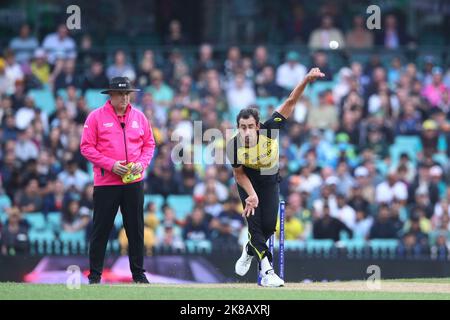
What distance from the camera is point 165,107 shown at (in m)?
23.6

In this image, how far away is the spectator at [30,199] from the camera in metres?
21.6

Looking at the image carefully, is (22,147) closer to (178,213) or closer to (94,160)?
(178,213)

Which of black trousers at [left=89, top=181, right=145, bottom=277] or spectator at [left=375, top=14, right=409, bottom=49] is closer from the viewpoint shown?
black trousers at [left=89, top=181, right=145, bottom=277]

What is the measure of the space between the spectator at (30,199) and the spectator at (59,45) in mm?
3953

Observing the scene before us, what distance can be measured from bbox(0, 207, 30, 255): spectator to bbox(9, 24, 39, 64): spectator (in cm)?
485

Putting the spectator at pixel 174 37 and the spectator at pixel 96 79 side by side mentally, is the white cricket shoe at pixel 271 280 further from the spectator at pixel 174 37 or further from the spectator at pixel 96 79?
the spectator at pixel 174 37

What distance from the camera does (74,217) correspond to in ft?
69.3

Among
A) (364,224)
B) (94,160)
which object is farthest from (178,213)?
(94,160)

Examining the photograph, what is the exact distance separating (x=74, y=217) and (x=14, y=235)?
130 centimetres

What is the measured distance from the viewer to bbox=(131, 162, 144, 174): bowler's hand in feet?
45.5

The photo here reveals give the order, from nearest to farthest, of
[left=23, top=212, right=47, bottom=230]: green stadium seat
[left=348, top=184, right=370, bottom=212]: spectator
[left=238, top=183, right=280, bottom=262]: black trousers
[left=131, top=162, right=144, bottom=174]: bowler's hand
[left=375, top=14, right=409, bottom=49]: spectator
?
[left=238, top=183, right=280, bottom=262]: black trousers < [left=131, top=162, right=144, bottom=174]: bowler's hand < [left=348, top=184, right=370, bottom=212]: spectator < [left=23, top=212, right=47, bottom=230]: green stadium seat < [left=375, top=14, right=409, bottom=49]: spectator

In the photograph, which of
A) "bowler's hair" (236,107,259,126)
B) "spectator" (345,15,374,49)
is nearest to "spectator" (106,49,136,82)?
"spectator" (345,15,374,49)

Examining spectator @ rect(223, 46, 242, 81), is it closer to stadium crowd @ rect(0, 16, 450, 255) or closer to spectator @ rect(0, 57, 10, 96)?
stadium crowd @ rect(0, 16, 450, 255)

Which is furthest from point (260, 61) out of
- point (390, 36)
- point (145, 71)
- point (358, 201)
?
point (358, 201)
